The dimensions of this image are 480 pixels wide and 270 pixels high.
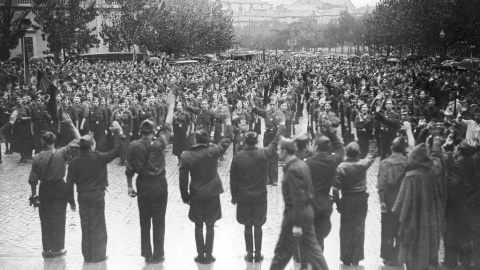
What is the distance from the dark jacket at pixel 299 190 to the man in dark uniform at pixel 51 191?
3.56 m

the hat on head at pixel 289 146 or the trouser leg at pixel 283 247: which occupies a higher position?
the hat on head at pixel 289 146

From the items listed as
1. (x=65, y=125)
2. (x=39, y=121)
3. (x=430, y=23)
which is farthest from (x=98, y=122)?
(x=430, y=23)

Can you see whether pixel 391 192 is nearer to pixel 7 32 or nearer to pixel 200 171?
pixel 200 171

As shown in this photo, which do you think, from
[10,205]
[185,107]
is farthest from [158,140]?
[185,107]

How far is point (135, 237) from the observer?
32.9 ft

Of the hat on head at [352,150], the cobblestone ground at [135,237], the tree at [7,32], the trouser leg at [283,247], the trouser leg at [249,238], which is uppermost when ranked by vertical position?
the tree at [7,32]

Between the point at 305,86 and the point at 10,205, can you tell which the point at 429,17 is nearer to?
the point at 305,86

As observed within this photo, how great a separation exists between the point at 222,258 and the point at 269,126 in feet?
19.4

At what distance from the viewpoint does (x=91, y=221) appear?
862 centimetres

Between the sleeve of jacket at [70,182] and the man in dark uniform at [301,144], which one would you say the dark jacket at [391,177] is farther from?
the sleeve of jacket at [70,182]

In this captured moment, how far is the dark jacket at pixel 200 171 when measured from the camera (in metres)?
8.48

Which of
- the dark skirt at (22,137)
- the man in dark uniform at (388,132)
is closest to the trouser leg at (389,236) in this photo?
the man in dark uniform at (388,132)

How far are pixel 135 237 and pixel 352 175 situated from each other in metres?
3.95

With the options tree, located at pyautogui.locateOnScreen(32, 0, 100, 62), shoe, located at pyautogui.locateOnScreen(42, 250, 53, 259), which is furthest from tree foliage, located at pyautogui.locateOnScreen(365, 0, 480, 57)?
shoe, located at pyautogui.locateOnScreen(42, 250, 53, 259)
